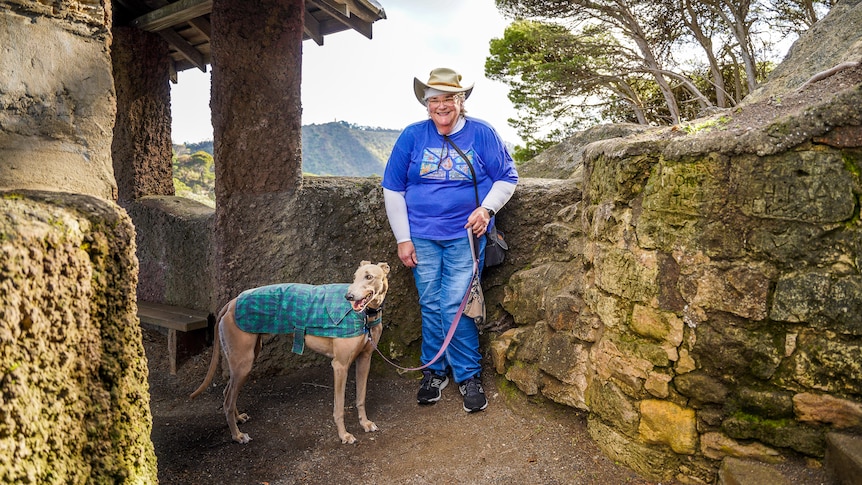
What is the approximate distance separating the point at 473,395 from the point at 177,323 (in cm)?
264

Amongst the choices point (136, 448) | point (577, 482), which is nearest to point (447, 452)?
point (577, 482)

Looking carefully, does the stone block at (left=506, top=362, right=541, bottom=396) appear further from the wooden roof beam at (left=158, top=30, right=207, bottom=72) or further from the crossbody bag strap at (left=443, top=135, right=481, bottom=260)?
the wooden roof beam at (left=158, top=30, right=207, bottom=72)

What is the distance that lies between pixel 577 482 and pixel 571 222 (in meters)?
1.87

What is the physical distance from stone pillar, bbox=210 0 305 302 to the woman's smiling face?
1.50 meters

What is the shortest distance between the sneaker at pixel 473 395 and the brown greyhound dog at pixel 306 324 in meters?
0.67

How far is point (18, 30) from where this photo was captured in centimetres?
220

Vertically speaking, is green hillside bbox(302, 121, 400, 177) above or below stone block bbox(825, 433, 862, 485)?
above

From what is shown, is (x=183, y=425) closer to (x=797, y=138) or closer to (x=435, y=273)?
(x=435, y=273)

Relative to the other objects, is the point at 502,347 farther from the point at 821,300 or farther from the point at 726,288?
the point at 821,300

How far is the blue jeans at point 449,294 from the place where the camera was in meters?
4.23

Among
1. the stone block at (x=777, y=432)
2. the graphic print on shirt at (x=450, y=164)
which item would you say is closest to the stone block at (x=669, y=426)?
the stone block at (x=777, y=432)

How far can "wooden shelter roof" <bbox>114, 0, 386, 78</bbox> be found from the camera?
5.55 meters

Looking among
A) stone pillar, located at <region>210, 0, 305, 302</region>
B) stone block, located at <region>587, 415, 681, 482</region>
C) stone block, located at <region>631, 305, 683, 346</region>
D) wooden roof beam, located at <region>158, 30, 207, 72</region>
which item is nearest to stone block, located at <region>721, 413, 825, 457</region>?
stone block, located at <region>587, 415, 681, 482</region>

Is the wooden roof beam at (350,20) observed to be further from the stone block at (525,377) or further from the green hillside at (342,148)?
the green hillside at (342,148)
